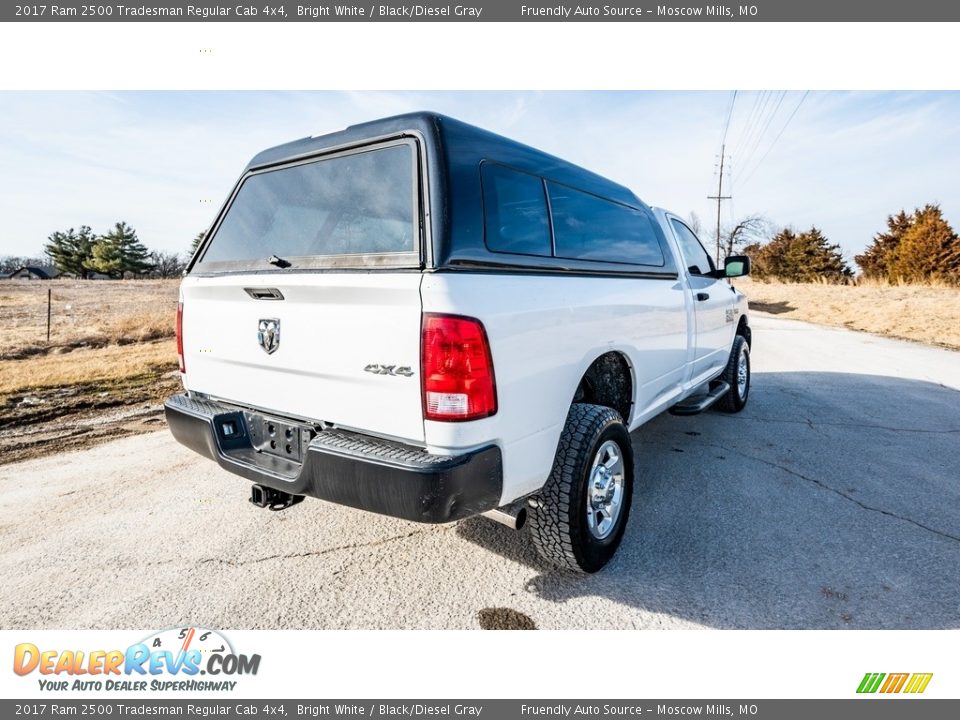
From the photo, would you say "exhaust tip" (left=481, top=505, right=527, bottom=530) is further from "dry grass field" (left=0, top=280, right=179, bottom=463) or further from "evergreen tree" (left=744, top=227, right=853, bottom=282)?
"evergreen tree" (left=744, top=227, right=853, bottom=282)

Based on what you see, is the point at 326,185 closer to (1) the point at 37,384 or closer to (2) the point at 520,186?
(2) the point at 520,186

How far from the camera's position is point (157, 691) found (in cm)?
209

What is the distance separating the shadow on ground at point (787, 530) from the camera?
2424 mm

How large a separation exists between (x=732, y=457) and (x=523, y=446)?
2.81m

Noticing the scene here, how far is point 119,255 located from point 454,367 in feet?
264

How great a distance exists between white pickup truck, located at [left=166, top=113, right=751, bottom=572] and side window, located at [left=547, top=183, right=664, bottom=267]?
17 mm

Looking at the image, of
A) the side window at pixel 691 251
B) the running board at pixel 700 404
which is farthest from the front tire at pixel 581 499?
the side window at pixel 691 251

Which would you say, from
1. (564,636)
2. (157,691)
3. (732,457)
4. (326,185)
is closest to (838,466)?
(732,457)

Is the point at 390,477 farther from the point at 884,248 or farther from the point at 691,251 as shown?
the point at 884,248

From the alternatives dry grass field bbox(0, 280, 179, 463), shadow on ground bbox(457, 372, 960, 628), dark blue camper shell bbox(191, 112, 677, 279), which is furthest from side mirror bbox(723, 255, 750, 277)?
dry grass field bbox(0, 280, 179, 463)

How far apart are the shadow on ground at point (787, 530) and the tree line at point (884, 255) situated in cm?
2664

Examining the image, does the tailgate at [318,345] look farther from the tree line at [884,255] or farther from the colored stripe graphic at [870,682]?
the tree line at [884,255]

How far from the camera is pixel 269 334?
8.00ft

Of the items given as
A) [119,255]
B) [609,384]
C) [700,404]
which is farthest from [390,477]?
[119,255]
